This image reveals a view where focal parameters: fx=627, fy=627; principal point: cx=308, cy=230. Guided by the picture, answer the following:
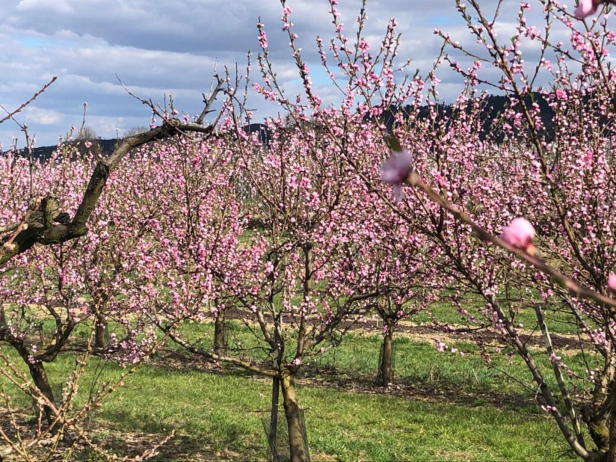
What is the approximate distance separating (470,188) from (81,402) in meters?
10.3

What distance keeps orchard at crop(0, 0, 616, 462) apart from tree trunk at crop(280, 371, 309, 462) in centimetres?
3

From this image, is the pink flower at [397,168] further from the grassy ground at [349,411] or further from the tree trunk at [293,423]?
the tree trunk at [293,423]

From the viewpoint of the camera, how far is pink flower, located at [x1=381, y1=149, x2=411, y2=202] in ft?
1.97

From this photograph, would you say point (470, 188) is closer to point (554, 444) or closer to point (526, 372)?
point (554, 444)

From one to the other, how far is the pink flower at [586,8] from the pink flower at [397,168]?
0.29 metres

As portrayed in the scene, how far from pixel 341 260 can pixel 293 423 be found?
12.3ft

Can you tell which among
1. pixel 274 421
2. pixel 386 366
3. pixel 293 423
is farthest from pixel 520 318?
pixel 293 423

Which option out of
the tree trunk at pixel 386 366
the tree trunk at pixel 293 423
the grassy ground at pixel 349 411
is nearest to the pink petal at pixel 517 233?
the grassy ground at pixel 349 411

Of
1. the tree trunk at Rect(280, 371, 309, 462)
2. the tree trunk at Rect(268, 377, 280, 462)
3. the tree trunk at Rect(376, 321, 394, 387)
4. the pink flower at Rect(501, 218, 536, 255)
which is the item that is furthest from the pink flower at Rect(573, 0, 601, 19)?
the tree trunk at Rect(376, 321, 394, 387)

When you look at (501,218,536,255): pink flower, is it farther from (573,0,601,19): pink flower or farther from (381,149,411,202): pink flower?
(573,0,601,19): pink flower

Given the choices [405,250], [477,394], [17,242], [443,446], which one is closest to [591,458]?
[405,250]

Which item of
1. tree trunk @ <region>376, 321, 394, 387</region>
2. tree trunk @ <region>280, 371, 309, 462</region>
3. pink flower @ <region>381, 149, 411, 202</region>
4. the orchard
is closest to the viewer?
pink flower @ <region>381, 149, 411, 202</region>

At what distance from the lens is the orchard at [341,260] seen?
510 centimetres

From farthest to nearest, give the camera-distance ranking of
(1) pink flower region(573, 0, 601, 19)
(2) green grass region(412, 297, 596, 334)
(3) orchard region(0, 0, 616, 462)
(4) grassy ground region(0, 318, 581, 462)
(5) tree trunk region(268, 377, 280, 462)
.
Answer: (2) green grass region(412, 297, 596, 334) < (4) grassy ground region(0, 318, 581, 462) < (5) tree trunk region(268, 377, 280, 462) < (3) orchard region(0, 0, 616, 462) < (1) pink flower region(573, 0, 601, 19)
